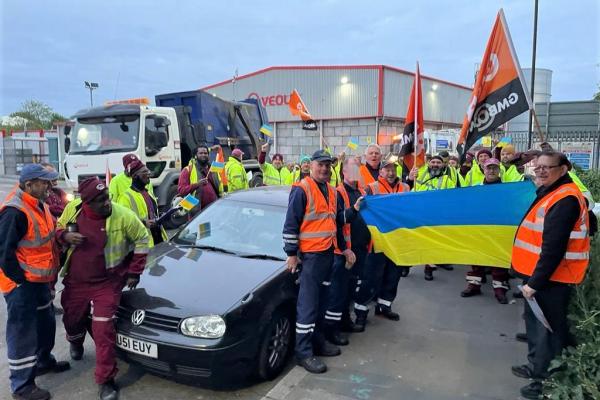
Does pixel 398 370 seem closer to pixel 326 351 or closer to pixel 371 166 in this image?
pixel 326 351

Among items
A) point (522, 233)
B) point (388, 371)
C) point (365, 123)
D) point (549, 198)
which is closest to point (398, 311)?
point (388, 371)

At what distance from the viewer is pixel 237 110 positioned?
43.3 feet

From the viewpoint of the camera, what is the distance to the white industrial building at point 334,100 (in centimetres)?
2589

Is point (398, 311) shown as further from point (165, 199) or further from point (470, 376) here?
point (165, 199)

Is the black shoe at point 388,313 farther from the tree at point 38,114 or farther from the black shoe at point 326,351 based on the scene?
the tree at point 38,114

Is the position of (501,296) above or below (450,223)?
below

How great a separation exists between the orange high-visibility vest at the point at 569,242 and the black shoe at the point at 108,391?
3.30 m

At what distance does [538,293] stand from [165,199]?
7949 millimetres

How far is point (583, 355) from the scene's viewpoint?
8.68 feet

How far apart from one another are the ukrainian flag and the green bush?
1.16 meters

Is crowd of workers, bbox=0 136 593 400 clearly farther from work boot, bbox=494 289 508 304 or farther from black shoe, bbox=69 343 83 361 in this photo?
work boot, bbox=494 289 508 304

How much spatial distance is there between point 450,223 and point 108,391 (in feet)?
11.3

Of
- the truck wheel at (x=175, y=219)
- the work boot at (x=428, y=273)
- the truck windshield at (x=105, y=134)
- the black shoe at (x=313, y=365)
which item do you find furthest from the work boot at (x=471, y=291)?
the truck windshield at (x=105, y=134)

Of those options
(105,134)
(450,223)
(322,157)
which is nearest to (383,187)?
(450,223)
